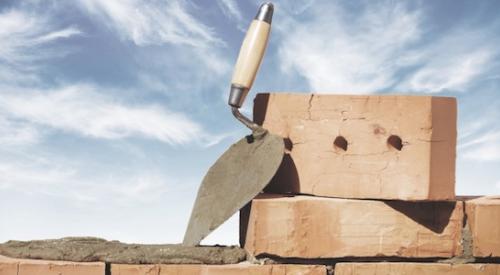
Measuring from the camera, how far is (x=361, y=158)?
3.62 meters

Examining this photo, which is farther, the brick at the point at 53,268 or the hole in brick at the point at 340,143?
the hole in brick at the point at 340,143

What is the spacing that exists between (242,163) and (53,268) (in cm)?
114

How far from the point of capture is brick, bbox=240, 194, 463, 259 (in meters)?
3.50

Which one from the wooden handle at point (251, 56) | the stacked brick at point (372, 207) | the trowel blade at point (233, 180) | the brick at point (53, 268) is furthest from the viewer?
the wooden handle at point (251, 56)

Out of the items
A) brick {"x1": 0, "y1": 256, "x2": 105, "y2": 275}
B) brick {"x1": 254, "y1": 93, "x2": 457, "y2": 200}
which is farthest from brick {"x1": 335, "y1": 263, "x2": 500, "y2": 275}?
brick {"x1": 0, "y1": 256, "x2": 105, "y2": 275}

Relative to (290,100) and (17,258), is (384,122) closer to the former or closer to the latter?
(290,100)

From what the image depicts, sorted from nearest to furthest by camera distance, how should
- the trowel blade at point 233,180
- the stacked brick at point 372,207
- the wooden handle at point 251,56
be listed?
1. the stacked brick at point 372,207
2. the trowel blade at point 233,180
3. the wooden handle at point 251,56

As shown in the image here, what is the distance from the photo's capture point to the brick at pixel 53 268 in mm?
3328

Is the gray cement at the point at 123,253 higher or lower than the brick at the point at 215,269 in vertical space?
higher

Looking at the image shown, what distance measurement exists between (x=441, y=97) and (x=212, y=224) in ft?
4.45

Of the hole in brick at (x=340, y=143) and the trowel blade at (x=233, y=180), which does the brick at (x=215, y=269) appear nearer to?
the trowel blade at (x=233, y=180)

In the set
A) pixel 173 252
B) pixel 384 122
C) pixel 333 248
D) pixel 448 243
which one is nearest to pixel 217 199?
pixel 173 252

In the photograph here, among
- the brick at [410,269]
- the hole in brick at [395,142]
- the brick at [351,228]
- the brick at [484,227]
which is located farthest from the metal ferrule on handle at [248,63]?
the brick at [484,227]

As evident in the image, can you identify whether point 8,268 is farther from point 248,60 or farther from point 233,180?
point 248,60
